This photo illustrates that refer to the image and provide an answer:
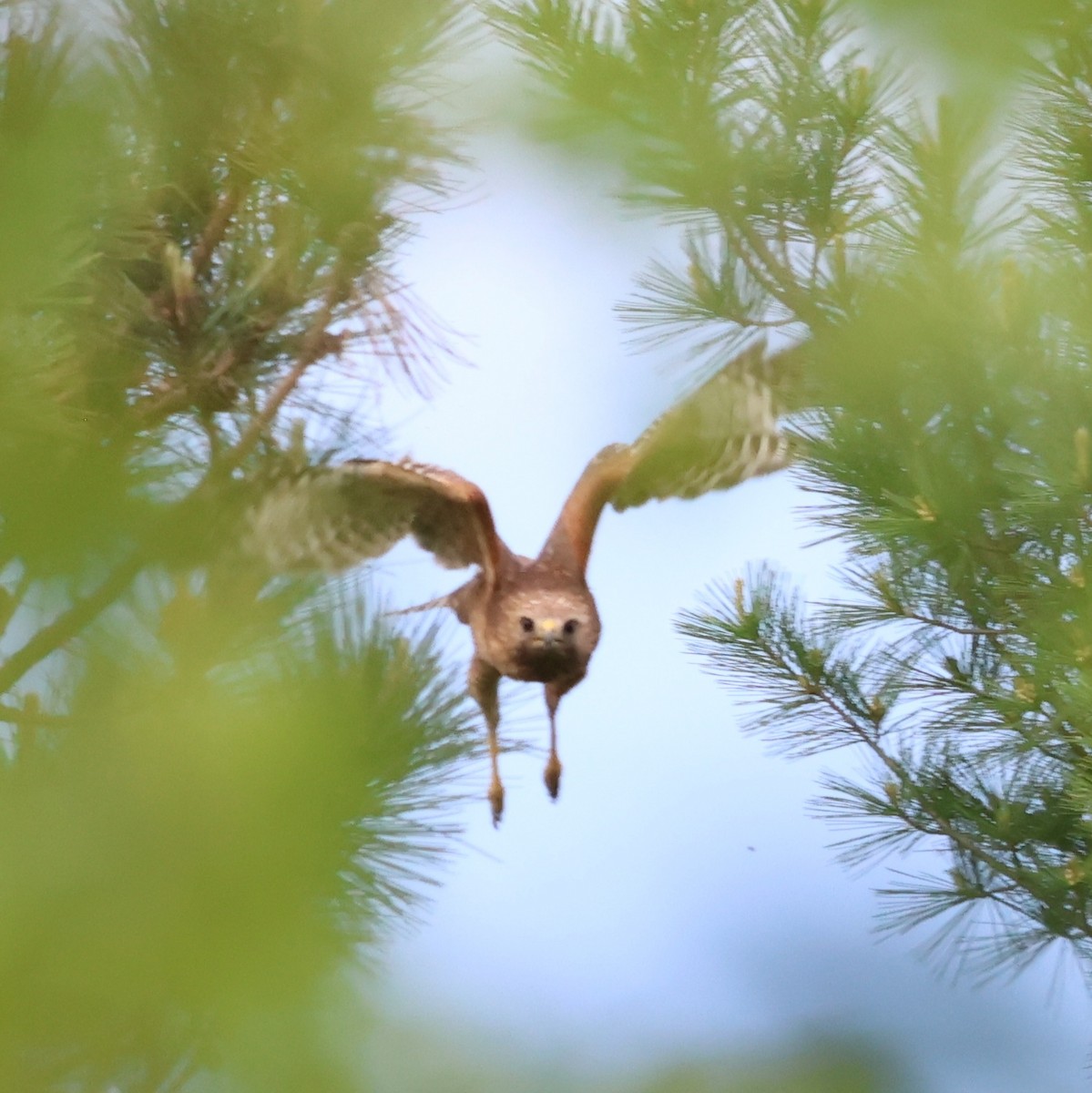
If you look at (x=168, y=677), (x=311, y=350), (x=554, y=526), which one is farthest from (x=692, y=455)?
(x=168, y=677)

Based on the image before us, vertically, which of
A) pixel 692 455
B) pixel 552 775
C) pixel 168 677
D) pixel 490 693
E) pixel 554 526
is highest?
pixel 692 455

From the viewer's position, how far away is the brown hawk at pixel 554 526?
2.47 metres

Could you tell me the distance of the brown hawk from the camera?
2.47m

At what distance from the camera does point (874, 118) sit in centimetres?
154

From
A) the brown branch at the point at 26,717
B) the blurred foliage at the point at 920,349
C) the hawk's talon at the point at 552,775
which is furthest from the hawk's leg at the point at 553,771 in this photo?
the brown branch at the point at 26,717

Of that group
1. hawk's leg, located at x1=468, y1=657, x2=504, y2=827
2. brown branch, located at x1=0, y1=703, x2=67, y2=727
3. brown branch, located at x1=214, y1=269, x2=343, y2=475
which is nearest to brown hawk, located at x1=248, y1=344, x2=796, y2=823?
hawk's leg, located at x1=468, y1=657, x2=504, y2=827

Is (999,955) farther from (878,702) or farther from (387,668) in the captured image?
(387,668)

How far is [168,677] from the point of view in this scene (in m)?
0.80

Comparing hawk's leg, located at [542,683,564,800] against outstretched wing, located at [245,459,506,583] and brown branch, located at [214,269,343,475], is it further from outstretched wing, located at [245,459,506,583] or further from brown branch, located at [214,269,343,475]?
brown branch, located at [214,269,343,475]

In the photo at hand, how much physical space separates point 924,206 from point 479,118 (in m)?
0.65

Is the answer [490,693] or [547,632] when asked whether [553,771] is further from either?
[547,632]

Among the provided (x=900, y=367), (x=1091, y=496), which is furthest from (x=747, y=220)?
(x=1091, y=496)

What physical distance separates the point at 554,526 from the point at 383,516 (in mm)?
356

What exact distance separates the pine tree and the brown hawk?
0.82 metres
